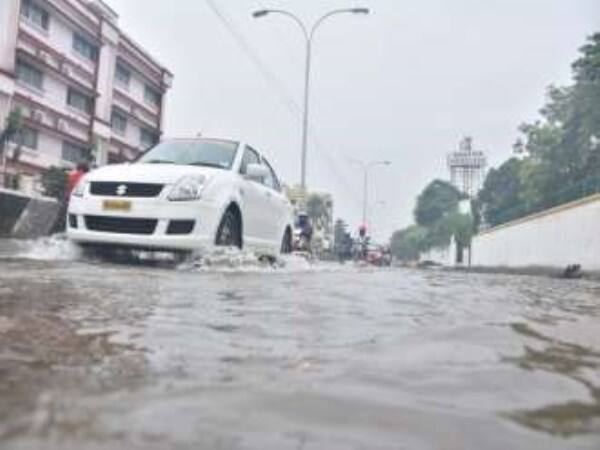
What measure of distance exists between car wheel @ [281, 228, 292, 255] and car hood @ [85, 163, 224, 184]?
8.56 ft

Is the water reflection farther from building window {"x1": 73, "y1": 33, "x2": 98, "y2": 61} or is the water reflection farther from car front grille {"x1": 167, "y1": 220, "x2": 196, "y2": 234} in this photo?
building window {"x1": 73, "y1": 33, "x2": 98, "y2": 61}

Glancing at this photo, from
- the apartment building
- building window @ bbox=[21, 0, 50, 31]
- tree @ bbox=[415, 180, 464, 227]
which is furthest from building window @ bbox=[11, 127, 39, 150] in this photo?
tree @ bbox=[415, 180, 464, 227]

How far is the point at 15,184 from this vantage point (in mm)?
24797

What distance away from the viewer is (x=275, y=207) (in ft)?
32.8

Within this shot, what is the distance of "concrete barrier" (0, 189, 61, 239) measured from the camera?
1042 cm

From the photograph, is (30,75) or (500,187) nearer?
(30,75)

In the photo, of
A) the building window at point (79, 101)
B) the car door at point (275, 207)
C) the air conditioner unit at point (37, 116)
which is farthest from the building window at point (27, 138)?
the car door at point (275, 207)

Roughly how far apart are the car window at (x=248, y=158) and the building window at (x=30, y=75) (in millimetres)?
25173

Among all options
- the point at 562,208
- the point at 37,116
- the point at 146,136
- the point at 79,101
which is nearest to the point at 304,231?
the point at 562,208

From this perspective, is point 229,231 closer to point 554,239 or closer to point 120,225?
point 120,225

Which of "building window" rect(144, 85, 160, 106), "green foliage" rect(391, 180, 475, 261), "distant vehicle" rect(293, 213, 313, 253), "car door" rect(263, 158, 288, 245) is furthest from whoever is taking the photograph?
"green foliage" rect(391, 180, 475, 261)

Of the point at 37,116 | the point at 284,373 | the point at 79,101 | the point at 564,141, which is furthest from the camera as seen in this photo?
the point at 564,141

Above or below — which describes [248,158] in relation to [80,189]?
above

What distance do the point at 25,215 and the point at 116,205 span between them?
344cm
